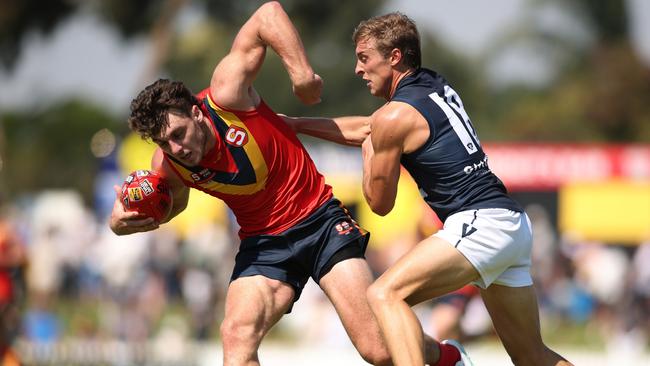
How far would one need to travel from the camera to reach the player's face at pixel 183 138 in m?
6.70

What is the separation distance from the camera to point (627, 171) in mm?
24203

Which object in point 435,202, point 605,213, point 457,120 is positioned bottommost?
point 605,213

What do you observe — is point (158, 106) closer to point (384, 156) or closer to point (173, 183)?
point (173, 183)

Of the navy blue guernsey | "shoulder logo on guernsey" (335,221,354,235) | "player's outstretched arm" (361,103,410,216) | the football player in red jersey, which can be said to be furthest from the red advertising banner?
"player's outstretched arm" (361,103,410,216)

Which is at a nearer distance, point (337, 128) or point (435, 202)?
point (435, 202)

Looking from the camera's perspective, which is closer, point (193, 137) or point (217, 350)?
point (193, 137)

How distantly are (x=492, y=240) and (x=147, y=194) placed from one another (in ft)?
7.10

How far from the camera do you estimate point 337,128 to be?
7465 mm

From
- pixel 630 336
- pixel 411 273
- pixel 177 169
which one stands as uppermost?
pixel 177 169

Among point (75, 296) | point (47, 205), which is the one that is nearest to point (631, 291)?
point (75, 296)

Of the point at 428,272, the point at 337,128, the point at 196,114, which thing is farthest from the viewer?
the point at 337,128

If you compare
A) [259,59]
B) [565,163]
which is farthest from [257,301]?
[565,163]

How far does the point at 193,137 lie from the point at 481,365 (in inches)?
253

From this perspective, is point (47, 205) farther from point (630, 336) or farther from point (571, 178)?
point (630, 336)
